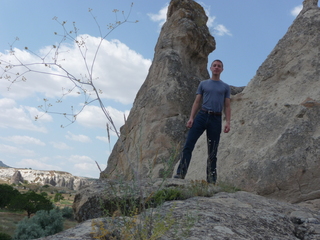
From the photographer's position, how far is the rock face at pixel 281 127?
5.88 metres

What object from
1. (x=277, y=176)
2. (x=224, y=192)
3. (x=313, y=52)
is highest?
(x=313, y=52)

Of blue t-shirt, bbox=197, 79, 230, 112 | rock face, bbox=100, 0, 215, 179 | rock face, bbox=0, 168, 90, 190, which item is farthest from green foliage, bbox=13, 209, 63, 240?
rock face, bbox=0, 168, 90, 190

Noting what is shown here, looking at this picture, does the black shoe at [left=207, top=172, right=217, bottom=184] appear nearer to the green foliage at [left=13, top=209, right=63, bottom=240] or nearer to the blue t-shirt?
the blue t-shirt

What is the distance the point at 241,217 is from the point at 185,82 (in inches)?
335

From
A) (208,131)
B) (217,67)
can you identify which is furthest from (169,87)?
(208,131)

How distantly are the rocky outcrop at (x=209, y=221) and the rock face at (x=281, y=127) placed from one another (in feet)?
6.41

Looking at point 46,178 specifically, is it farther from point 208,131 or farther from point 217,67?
point 217,67

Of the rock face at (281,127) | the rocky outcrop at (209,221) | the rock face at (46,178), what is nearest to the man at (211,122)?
the rock face at (281,127)

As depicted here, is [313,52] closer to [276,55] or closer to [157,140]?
[276,55]

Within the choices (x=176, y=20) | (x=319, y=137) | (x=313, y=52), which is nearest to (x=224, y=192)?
(x=319, y=137)

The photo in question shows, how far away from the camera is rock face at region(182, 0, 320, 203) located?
232 inches

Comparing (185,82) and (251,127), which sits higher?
(185,82)

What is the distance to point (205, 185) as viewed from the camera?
4.54 metres

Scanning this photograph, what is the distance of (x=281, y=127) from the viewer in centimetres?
644
